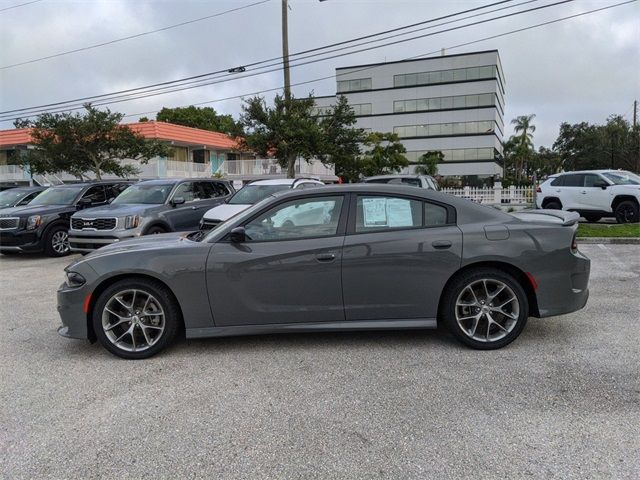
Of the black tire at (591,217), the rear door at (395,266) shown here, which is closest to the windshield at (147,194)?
the rear door at (395,266)

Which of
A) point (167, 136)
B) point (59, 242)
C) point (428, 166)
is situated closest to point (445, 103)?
point (428, 166)

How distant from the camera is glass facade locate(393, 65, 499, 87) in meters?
56.2

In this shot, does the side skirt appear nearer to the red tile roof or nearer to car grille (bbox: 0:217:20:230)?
car grille (bbox: 0:217:20:230)

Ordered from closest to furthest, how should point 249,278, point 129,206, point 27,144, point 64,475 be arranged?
point 64,475, point 249,278, point 129,206, point 27,144

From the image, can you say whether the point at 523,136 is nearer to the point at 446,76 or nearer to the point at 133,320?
the point at 446,76

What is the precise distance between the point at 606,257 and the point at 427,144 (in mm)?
51678

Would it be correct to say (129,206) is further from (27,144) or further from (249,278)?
(27,144)

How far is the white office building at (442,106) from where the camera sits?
5647cm

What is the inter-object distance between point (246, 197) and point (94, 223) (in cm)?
325

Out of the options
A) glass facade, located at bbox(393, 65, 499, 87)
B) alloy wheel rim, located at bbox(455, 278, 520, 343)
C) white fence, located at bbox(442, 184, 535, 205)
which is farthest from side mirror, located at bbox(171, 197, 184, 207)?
glass facade, located at bbox(393, 65, 499, 87)

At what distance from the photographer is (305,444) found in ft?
9.55

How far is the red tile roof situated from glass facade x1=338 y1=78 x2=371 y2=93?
29660mm

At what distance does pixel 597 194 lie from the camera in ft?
46.9

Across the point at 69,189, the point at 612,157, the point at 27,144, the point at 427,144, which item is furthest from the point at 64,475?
the point at 427,144
